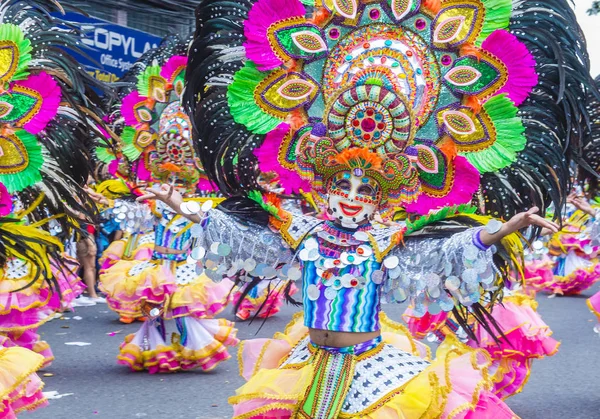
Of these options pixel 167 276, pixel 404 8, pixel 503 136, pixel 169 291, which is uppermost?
pixel 404 8

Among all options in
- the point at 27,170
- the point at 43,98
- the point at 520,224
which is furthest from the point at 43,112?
the point at 520,224

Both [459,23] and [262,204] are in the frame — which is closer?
[459,23]

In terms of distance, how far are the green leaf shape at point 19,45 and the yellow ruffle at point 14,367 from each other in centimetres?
130

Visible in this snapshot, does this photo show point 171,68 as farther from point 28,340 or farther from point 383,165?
point 383,165

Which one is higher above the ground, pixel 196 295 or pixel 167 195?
pixel 167 195

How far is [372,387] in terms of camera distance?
3.78 meters

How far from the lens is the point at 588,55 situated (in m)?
→ 4.05

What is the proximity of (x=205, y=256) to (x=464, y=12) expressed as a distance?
154cm

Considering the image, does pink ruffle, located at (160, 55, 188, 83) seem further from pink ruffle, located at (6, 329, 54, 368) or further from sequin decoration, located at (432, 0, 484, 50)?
sequin decoration, located at (432, 0, 484, 50)

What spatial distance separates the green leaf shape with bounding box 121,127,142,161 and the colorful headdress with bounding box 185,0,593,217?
3.53 meters

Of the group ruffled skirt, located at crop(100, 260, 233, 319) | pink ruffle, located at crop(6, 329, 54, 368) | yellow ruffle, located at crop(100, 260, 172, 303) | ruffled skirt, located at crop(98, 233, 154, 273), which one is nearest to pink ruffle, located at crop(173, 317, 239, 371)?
ruffled skirt, located at crop(100, 260, 233, 319)

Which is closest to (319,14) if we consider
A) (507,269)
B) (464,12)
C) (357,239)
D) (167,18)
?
(464,12)

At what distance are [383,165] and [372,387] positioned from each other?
3.05ft

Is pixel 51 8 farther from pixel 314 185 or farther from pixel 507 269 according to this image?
pixel 507 269
